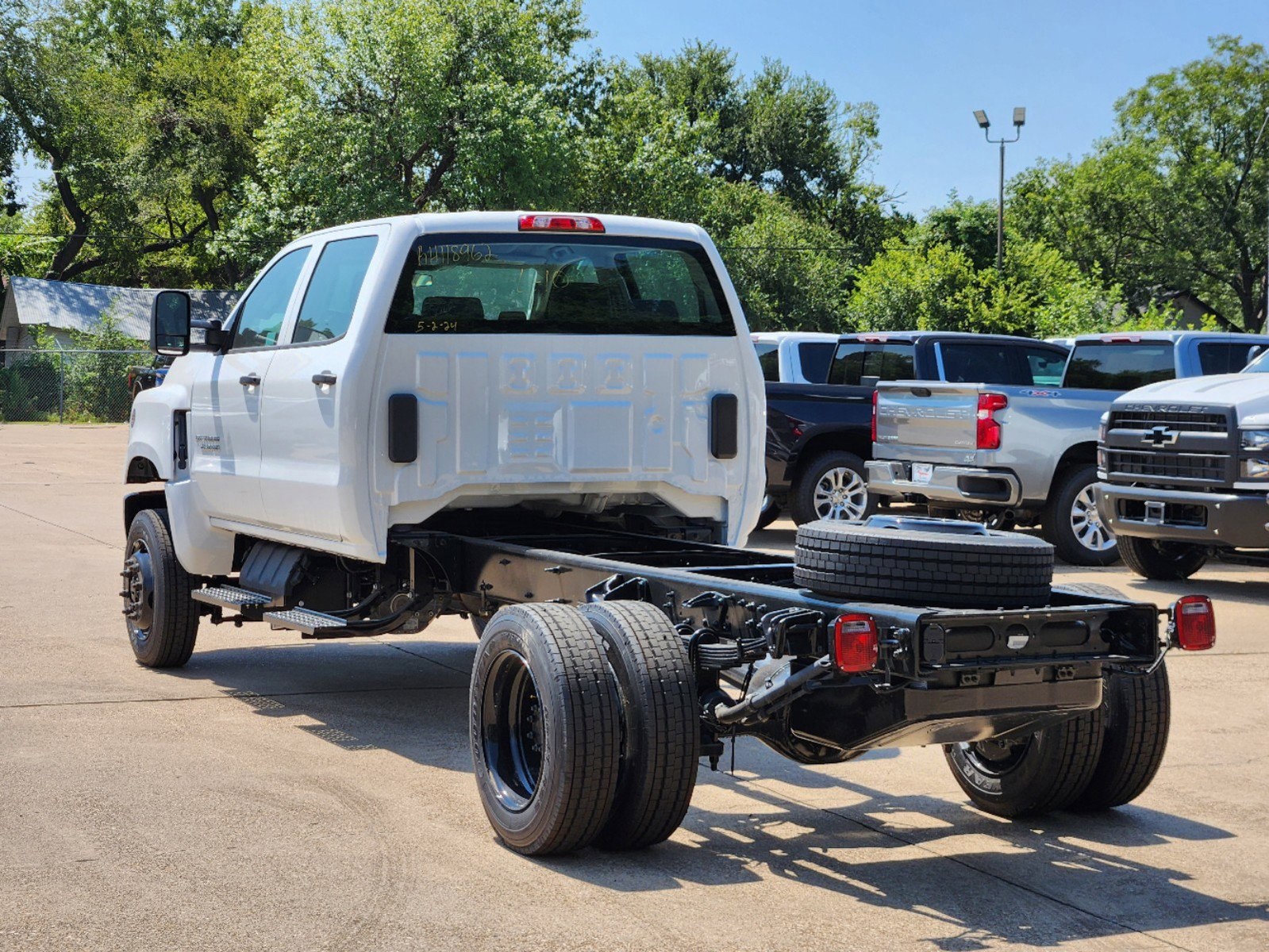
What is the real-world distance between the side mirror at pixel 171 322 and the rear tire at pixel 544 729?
10.9 feet

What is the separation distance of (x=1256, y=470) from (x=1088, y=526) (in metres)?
2.81

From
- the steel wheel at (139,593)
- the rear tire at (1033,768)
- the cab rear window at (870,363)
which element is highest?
the cab rear window at (870,363)

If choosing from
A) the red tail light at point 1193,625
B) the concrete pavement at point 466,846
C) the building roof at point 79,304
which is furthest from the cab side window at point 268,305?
the building roof at point 79,304

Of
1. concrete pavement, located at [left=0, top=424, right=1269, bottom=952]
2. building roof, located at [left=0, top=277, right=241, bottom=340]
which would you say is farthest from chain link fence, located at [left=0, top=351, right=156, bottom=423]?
concrete pavement, located at [left=0, top=424, right=1269, bottom=952]

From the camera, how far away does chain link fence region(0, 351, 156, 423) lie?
139ft

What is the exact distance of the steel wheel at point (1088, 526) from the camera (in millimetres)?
14281

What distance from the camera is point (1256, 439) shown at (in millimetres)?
11609

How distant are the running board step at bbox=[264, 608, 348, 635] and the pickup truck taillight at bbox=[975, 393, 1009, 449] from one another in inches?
313

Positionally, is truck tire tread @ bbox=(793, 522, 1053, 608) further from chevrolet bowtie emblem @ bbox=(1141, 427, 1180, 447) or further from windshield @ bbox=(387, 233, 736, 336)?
chevrolet bowtie emblem @ bbox=(1141, 427, 1180, 447)

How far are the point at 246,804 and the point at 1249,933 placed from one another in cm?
346

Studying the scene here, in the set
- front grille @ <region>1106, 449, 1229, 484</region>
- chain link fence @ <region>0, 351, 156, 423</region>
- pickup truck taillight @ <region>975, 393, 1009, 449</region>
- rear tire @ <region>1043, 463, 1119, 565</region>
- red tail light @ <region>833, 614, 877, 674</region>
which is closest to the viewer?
red tail light @ <region>833, 614, 877, 674</region>

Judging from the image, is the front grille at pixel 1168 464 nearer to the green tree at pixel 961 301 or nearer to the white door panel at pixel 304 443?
the white door panel at pixel 304 443

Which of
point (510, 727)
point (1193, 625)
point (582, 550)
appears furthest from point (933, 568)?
point (582, 550)

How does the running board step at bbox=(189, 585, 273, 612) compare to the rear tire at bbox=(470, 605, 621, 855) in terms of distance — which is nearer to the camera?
the rear tire at bbox=(470, 605, 621, 855)
